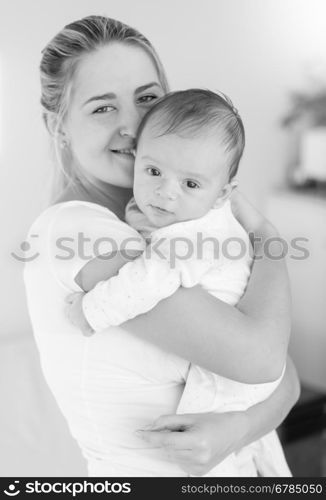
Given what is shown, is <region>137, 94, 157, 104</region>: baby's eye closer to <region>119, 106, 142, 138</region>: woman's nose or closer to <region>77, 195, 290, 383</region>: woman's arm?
<region>119, 106, 142, 138</region>: woman's nose

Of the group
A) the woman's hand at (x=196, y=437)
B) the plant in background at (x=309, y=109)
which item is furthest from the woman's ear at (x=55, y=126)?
the plant in background at (x=309, y=109)

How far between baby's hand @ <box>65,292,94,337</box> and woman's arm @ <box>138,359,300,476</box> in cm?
16

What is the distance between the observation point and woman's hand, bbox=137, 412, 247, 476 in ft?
3.08

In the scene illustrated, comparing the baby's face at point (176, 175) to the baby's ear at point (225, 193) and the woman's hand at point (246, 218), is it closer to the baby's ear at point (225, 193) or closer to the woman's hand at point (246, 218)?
the baby's ear at point (225, 193)

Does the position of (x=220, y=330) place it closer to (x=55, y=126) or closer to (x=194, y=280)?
(x=194, y=280)

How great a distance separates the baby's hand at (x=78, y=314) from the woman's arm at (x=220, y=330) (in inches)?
0.7

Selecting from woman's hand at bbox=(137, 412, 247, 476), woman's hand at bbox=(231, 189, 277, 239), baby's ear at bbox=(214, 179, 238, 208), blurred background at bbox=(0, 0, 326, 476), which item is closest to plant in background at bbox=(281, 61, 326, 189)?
blurred background at bbox=(0, 0, 326, 476)

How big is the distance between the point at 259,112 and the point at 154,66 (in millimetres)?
984

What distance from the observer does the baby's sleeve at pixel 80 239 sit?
2.90 ft

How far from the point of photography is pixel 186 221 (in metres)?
0.94

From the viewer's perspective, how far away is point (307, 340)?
9.30 feet
